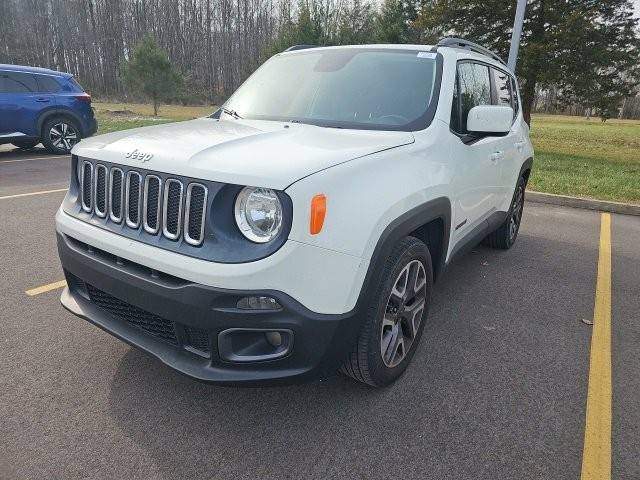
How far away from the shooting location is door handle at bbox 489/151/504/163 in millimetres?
3625

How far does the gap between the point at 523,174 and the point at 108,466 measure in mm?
4630

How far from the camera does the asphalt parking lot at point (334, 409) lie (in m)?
2.06

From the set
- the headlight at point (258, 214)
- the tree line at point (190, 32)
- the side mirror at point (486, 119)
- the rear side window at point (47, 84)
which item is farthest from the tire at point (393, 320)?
the tree line at point (190, 32)

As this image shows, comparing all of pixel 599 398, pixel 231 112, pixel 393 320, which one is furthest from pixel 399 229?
pixel 231 112

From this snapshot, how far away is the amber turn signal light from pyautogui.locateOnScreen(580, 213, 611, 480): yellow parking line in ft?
5.13

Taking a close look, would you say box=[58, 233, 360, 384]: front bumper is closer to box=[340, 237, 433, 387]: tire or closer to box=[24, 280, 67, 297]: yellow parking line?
box=[340, 237, 433, 387]: tire

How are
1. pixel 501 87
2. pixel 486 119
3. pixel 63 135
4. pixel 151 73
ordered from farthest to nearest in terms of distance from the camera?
pixel 151 73, pixel 63 135, pixel 501 87, pixel 486 119

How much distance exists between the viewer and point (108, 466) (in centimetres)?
201

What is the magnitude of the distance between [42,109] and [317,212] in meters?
10.7

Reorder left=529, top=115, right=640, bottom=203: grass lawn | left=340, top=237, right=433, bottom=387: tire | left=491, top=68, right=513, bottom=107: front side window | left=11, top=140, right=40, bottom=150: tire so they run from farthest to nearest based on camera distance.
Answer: left=11, top=140, right=40, bottom=150: tire
left=529, top=115, right=640, bottom=203: grass lawn
left=491, top=68, right=513, bottom=107: front side window
left=340, top=237, right=433, bottom=387: tire

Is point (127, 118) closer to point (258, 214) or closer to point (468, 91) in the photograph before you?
point (468, 91)

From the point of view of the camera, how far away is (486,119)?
2840mm

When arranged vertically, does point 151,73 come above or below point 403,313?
above

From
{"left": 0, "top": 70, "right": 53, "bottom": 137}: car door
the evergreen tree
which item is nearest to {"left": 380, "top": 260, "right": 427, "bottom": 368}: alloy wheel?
{"left": 0, "top": 70, "right": 53, "bottom": 137}: car door
